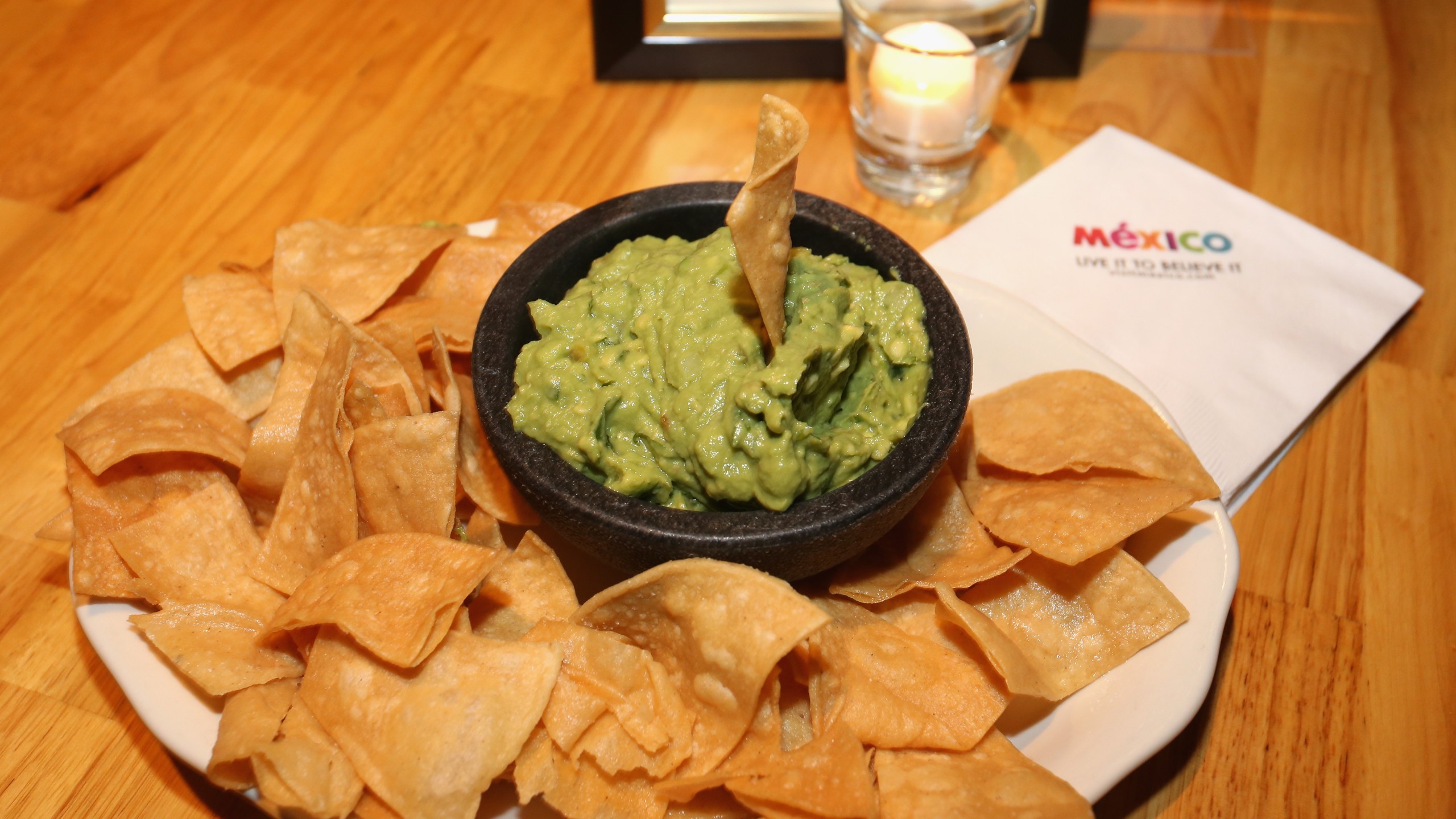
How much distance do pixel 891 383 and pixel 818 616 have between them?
439 mm

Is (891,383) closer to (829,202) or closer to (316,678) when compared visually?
(829,202)

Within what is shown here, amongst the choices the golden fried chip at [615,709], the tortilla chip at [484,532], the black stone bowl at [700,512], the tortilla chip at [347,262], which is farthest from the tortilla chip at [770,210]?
the tortilla chip at [347,262]

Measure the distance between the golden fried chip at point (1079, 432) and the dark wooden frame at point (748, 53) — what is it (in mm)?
1445

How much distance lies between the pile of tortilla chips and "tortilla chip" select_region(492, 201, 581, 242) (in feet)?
0.78

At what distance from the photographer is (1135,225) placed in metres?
2.55

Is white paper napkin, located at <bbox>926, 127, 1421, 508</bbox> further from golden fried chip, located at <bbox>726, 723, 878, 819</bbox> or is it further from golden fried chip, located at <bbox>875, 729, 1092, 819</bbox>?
golden fried chip, located at <bbox>726, 723, 878, 819</bbox>

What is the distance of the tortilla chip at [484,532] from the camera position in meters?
1.79

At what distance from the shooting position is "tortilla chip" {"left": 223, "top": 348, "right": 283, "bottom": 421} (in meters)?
1.96

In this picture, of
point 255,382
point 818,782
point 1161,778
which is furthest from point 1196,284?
point 255,382

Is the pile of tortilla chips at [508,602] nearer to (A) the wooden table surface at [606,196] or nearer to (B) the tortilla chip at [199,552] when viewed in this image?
(B) the tortilla chip at [199,552]

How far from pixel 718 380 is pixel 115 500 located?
1.02 metres

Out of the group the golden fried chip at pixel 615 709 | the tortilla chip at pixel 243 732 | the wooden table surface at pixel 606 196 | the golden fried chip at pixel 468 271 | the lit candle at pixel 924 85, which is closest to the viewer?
the tortilla chip at pixel 243 732

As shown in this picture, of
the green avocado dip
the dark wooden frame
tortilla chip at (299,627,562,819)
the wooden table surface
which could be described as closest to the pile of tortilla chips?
tortilla chip at (299,627,562,819)

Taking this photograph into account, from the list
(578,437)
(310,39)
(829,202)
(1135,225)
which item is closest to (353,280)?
(578,437)
